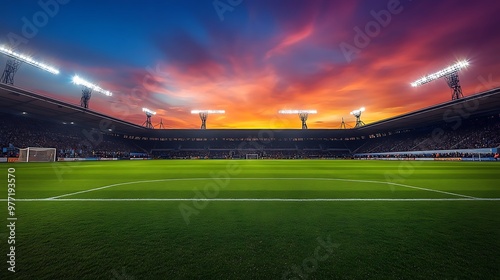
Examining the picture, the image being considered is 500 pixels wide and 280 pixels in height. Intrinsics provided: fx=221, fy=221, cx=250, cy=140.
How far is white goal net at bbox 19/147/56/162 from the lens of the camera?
35656 millimetres

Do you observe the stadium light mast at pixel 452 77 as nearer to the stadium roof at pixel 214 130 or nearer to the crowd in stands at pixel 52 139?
the stadium roof at pixel 214 130

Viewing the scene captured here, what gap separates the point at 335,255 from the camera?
8.83ft

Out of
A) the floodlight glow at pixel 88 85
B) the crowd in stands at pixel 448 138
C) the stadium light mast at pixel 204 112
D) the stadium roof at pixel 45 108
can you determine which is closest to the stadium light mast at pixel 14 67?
the stadium roof at pixel 45 108

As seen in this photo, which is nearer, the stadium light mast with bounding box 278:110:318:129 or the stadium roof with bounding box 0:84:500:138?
the stadium roof with bounding box 0:84:500:138

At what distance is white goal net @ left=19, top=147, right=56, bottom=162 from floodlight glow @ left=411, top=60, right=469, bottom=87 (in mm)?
67803

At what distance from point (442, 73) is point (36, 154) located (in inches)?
2842

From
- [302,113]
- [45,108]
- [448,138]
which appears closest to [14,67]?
[45,108]

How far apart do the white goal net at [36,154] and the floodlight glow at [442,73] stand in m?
Result: 67.8

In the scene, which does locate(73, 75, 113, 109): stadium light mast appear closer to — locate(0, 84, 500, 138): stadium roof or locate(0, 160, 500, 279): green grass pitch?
locate(0, 84, 500, 138): stadium roof

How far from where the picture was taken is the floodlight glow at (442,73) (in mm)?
37406

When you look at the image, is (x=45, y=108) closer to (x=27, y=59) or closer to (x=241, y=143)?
(x=27, y=59)

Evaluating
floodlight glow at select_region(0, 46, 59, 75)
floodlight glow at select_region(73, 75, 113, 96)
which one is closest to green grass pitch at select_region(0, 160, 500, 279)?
floodlight glow at select_region(0, 46, 59, 75)

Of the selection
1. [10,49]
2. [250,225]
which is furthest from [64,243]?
[10,49]

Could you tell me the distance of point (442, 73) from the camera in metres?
40.2
